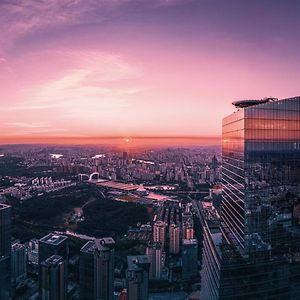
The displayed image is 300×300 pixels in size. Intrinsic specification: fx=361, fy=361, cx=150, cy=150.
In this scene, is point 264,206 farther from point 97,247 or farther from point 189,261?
point 189,261

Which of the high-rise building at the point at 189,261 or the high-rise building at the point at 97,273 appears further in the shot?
the high-rise building at the point at 189,261

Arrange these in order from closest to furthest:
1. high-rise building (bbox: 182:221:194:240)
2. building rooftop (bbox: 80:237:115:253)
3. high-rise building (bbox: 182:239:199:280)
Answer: building rooftop (bbox: 80:237:115:253) → high-rise building (bbox: 182:239:199:280) → high-rise building (bbox: 182:221:194:240)

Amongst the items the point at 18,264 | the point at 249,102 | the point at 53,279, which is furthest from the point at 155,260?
the point at 249,102

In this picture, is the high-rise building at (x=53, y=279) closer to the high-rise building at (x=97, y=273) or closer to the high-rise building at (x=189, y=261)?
the high-rise building at (x=97, y=273)

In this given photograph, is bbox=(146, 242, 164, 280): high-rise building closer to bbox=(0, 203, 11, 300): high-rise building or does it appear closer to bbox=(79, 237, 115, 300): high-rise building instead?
bbox=(79, 237, 115, 300): high-rise building

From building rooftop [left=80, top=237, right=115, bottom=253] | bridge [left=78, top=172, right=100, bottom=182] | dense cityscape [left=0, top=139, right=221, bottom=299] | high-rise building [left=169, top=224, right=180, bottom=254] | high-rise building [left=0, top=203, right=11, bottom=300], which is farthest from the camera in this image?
bridge [left=78, top=172, right=100, bottom=182]

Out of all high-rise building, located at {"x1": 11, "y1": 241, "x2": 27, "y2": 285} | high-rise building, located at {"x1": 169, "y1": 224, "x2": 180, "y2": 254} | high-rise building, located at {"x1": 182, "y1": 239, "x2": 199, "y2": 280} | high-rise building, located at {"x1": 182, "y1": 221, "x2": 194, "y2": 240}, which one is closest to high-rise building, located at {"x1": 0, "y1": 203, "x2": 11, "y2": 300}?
high-rise building, located at {"x1": 11, "y1": 241, "x2": 27, "y2": 285}

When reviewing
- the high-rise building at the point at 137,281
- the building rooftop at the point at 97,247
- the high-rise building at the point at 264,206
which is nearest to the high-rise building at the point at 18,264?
the building rooftop at the point at 97,247
